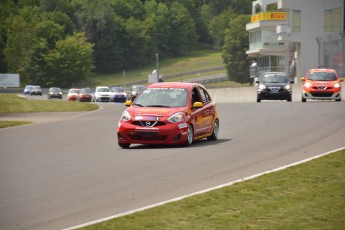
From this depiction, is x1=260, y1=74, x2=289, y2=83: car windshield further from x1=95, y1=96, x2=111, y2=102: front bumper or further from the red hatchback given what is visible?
x1=95, y1=96, x2=111, y2=102: front bumper

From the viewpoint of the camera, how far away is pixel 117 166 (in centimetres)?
1491

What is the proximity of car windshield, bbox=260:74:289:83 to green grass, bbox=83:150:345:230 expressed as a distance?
33.1 meters

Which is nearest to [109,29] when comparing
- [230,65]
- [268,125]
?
[230,65]

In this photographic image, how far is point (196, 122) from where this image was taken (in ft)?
62.9

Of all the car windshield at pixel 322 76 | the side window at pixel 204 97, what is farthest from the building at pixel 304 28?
the side window at pixel 204 97

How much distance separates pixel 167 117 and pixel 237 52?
433 feet

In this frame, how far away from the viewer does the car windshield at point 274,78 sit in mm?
45156

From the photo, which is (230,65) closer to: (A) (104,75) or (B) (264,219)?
(A) (104,75)

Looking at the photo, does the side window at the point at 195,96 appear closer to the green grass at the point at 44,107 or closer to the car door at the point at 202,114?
the car door at the point at 202,114

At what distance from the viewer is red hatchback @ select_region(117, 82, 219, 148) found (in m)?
18.3

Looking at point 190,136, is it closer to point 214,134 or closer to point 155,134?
point 155,134

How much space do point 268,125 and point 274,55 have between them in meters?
85.6

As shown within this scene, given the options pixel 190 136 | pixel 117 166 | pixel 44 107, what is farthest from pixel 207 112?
pixel 44 107

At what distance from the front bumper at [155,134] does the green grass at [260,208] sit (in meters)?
6.12
